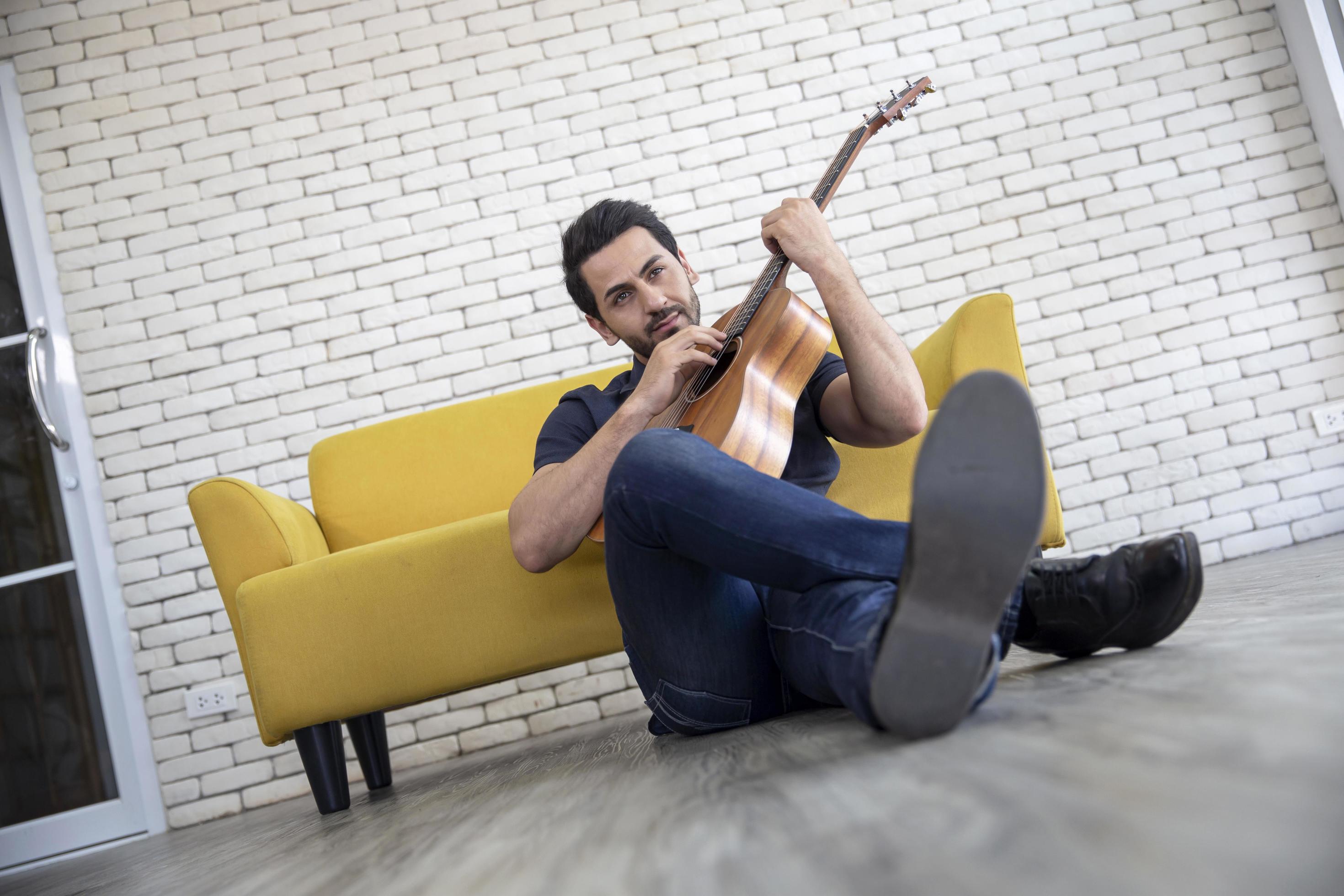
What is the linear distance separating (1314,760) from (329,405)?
3.05 metres

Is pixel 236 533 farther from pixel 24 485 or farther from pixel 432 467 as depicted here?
pixel 24 485

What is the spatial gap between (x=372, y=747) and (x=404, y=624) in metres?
0.65

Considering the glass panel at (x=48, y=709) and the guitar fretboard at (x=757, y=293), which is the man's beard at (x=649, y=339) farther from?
the glass panel at (x=48, y=709)

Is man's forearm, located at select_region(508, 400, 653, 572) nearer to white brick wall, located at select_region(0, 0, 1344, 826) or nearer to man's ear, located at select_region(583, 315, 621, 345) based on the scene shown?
man's ear, located at select_region(583, 315, 621, 345)

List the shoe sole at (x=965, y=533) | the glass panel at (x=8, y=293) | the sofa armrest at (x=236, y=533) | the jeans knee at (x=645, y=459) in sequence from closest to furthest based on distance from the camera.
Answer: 1. the shoe sole at (x=965, y=533)
2. the jeans knee at (x=645, y=459)
3. the sofa armrest at (x=236, y=533)
4. the glass panel at (x=8, y=293)

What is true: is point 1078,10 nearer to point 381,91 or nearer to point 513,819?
point 381,91

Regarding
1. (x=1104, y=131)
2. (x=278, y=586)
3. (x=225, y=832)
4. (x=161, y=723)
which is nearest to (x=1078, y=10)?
(x=1104, y=131)

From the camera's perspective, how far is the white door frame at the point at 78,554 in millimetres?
2932

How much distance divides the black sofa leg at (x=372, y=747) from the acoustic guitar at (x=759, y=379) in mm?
1044

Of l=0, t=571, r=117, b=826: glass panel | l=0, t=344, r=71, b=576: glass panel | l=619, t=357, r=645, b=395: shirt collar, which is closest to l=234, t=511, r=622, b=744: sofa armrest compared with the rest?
l=619, t=357, r=645, b=395: shirt collar

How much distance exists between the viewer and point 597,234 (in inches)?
67.2

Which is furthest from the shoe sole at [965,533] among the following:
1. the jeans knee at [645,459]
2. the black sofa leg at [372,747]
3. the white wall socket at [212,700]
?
the white wall socket at [212,700]

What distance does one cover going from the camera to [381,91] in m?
3.21

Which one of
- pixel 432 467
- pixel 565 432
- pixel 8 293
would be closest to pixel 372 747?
pixel 432 467
